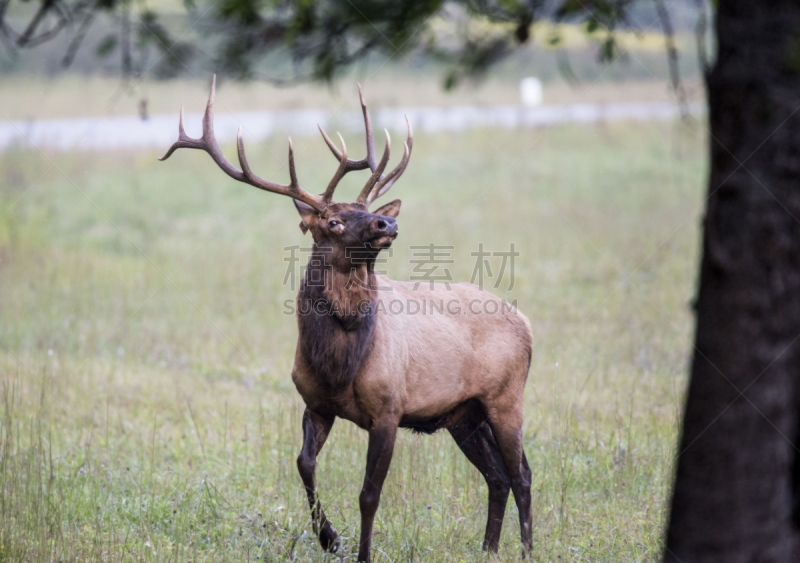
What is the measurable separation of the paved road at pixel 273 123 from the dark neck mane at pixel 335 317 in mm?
11382

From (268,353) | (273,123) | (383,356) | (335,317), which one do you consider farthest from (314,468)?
(273,123)

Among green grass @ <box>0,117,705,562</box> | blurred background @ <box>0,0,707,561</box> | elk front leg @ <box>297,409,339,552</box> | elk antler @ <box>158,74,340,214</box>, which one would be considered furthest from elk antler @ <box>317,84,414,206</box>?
green grass @ <box>0,117,705,562</box>

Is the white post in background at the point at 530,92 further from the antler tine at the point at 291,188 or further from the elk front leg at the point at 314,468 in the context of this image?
the elk front leg at the point at 314,468

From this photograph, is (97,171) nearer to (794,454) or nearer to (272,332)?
(272,332)

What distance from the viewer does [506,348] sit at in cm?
520

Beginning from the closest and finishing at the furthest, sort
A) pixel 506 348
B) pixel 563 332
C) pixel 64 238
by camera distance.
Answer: pixel 506 348 < pixel 563 332 < pixel 64 238

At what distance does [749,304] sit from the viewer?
2.45 meters

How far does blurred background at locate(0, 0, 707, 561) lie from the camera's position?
315cm

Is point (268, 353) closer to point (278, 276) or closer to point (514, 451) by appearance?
point (278, 276)

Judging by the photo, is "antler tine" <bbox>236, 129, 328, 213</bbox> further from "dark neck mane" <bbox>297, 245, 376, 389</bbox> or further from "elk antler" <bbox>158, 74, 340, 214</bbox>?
"dark neck mane" <bbox>297, 245, 376, 389</bbox>

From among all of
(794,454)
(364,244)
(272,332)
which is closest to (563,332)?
(272,332)

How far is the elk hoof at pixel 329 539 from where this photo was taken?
180 inches

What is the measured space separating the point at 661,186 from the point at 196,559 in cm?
1473

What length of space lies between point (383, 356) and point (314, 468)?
74cm
